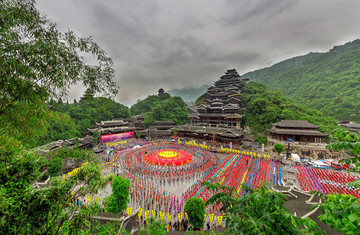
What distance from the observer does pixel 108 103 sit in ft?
17.2

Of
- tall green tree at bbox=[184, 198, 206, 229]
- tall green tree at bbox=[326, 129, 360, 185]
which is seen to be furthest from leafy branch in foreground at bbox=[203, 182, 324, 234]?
tall green tree at bbox=[184, 198, 206, 229]

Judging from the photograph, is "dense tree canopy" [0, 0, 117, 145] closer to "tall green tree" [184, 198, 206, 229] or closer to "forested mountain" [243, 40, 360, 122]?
"tall green tree" [184, 198, 206, 229]

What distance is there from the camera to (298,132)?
25656 millimetres

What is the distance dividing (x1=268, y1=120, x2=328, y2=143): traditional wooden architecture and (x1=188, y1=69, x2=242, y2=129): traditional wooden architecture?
37.0 ft

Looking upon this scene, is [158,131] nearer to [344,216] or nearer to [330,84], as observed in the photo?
[344,216]

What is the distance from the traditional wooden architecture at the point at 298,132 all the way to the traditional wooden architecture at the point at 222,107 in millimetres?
11286

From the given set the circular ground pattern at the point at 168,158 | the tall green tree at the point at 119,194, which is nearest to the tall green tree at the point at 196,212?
the tall green tree at the point at 119,194

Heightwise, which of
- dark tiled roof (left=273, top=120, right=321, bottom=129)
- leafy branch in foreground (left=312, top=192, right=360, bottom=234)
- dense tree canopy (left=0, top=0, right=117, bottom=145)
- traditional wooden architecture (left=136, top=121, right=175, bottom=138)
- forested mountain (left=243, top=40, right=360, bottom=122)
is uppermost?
forested mountain (left=243, top=40, right=360, bottom=122)

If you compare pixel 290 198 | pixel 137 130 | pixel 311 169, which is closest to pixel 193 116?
pixel 137 130

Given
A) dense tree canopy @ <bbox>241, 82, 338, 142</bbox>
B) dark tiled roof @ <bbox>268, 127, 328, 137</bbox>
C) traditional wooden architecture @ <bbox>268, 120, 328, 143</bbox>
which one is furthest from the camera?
dense tree canopy @ <bbox>241, 82, 338, 142</bbox>

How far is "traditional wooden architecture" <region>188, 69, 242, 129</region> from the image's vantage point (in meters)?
40.6

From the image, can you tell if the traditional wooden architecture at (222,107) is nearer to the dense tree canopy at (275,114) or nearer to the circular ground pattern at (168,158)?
the dense tree canopy at (275,114)

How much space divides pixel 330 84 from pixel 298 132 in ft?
161

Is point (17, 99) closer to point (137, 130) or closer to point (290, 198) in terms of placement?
point (290, 198)
